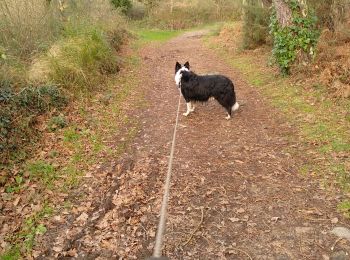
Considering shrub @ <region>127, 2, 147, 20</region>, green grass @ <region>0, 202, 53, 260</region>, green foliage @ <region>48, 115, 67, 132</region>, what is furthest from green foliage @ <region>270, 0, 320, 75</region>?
shrub @ <region>127, 2, 147, 20</region>

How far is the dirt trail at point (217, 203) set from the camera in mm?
3754

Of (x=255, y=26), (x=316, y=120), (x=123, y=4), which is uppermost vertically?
(x=123, y=4)

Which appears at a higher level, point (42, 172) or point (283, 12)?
point (283, 12)

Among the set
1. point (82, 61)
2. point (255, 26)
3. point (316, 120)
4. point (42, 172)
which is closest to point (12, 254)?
point (42, 172)

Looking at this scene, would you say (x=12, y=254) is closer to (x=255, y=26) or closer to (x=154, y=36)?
(x=255, y=26)

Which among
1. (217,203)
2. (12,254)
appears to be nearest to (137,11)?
(217,203)

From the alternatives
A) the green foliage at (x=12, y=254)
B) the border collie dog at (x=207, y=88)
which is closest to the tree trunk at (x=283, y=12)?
the border collie dog at (x=207, y=88)

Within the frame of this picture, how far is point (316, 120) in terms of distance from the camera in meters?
6.80

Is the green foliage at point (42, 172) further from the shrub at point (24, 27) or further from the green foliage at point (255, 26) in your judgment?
the green foliage at point (255, 26)

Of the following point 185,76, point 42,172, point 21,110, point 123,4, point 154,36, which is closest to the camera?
point 42,172

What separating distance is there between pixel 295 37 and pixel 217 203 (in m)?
6.94

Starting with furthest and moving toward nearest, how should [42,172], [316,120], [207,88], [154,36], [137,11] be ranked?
[137,11], [154,36], [207,88], [316,120], [42,172]

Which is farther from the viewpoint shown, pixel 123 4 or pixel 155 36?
pixel 123 4

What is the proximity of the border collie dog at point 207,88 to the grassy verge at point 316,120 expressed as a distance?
1.38 m
